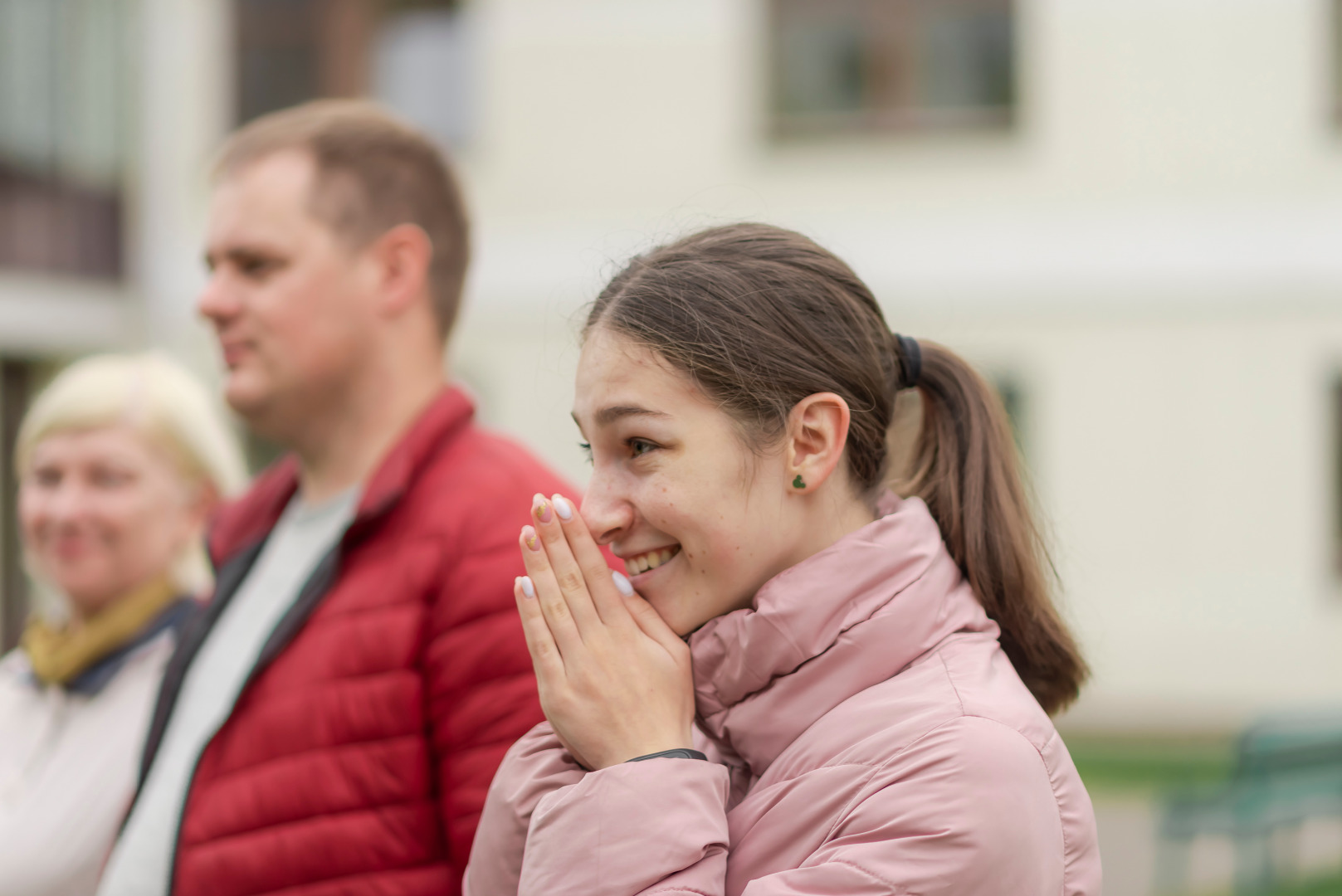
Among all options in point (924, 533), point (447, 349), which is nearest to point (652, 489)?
point (924, 533)

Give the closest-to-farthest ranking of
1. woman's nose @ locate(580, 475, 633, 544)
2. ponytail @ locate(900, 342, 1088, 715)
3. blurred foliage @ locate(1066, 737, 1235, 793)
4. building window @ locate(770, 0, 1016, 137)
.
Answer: woman's nose @ locate(580, 475, 633, 544)
ponytail @ locate(900, 342, 1088, 715)
blurred foliage @ locate(1066, 737, 1235, 793)
building window @ locate(770, 0, 1016, 137)

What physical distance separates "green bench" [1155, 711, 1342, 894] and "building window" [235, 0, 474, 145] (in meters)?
8.68

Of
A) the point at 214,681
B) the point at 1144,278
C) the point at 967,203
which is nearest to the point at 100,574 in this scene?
the point at 214,681

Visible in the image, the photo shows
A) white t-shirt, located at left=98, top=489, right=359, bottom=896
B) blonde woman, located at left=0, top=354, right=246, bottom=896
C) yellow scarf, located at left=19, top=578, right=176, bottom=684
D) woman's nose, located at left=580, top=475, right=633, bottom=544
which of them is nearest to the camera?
woman's nose, located at left=580, top=475, right=633, bottom=544

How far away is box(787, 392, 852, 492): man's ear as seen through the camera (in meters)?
1.58

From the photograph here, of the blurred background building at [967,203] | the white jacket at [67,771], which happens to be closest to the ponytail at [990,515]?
the white jacket at [67,771]

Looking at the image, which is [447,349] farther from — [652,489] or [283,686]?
[652,489]

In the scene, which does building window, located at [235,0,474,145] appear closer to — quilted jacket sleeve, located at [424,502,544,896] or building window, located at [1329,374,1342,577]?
building window, located at [1329,374,1342,577]

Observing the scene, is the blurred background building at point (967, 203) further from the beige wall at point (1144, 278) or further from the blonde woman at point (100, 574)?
the blonde woman at point (100, 574)

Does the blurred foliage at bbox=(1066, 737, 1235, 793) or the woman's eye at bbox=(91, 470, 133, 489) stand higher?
the woman's eye at bbox=(91, 470, 133, 489)

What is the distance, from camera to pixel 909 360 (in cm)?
177

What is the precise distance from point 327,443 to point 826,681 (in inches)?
48.5

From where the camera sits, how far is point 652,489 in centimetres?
158

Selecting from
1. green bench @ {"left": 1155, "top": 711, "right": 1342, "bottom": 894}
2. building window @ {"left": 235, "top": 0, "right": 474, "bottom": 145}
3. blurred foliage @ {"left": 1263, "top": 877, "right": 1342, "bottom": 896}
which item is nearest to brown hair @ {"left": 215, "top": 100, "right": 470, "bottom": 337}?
green bench @ {"left": 1155, "top": 711, "right": 1342, "bottom": 894}
